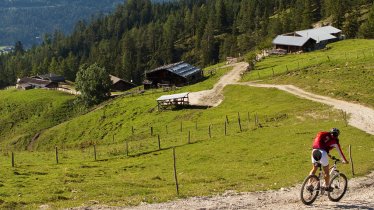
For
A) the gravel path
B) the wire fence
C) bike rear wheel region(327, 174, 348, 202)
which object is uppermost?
bike rear wheel region(327, 174, 348, 202)

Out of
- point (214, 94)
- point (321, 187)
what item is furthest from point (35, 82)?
point (321, 187)

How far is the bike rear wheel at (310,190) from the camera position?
73.2ft

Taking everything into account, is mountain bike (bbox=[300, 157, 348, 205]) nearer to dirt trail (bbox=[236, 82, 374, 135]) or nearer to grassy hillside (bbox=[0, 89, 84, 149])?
dirt trail (bbox=[236, 82, 374, 135])

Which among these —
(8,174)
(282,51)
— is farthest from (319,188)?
(282,51)

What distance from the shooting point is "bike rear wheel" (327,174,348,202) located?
23.1 meters

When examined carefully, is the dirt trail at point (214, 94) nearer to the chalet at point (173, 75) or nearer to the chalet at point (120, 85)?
the chalet at point (173, 75)

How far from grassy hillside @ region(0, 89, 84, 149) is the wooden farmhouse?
65928 mm

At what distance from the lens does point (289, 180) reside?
29.5 metres

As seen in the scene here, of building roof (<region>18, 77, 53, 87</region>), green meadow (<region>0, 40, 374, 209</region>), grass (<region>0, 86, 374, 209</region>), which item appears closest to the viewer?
grass (<region>0, 86, 374, 209</region>)

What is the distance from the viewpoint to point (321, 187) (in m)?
22.8

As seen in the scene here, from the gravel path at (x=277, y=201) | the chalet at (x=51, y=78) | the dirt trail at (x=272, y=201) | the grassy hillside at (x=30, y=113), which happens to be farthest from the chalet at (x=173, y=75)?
the dirt trail at (x=272, y=201)

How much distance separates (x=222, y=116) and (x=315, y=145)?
Result: 1897 inches

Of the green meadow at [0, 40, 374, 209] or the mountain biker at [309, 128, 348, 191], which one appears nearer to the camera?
the mountain biker at [309, 128, 348, 191]

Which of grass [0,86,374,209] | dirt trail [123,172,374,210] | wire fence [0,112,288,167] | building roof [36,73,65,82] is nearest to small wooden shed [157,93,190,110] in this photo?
grass [0,86,374,209]
